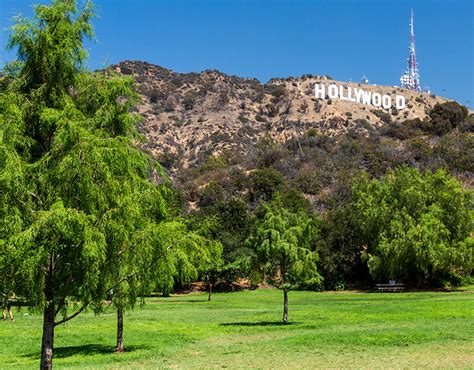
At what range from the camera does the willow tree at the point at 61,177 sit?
953 centimetres

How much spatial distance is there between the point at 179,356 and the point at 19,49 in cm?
1264

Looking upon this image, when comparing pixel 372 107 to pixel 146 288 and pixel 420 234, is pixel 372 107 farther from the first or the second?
pixel 146 288

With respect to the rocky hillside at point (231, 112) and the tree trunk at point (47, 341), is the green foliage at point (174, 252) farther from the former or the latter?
the rocky hillside at point (231, 112)

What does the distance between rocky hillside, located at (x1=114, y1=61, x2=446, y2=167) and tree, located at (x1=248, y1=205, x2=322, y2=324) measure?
81063mm

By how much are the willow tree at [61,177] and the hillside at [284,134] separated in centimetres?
7240

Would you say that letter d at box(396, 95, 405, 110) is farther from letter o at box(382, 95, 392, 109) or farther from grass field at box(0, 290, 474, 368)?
grass field at box(0, 290, 474, 368)

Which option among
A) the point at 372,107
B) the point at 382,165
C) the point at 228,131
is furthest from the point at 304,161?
the point at 372,107

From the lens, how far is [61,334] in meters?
28.0

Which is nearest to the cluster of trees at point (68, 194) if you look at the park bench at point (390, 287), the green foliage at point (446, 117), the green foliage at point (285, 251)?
the green foliage at point (285, 251)

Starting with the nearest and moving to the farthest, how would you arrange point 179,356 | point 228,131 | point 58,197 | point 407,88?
point 58,197
point 179,356
point 228,131
point 407,88

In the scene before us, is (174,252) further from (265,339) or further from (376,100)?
(376,100)

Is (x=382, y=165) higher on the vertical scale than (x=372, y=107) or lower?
lower

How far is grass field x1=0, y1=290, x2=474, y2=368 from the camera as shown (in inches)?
730

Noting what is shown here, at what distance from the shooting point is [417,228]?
2247 inches
